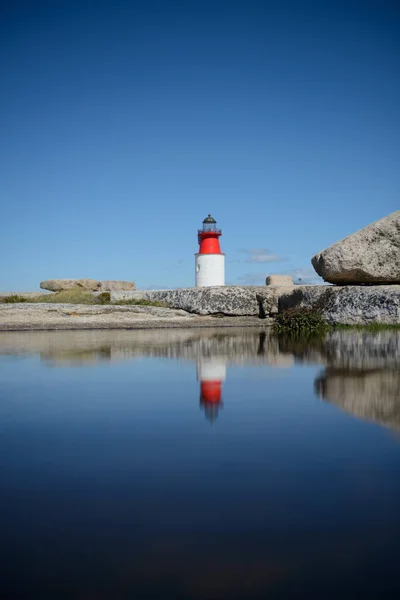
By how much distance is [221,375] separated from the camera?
14.9ft

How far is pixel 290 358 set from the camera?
19.4ft

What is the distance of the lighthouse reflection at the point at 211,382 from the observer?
10.4 feet

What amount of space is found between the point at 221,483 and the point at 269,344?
6.01 metres

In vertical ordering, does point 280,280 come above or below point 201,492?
above

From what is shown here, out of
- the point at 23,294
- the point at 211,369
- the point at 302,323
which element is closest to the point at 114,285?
the point at 23,294

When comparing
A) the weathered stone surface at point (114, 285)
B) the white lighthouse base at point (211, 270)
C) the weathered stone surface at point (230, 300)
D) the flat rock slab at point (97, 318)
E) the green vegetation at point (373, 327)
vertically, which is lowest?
the green vegetation at point (373, 327)

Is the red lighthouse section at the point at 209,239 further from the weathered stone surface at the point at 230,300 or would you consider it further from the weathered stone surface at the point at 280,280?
the weathered stone surface at the point at 230,300

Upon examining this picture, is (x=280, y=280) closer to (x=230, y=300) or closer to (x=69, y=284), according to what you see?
(x=230, y=300)

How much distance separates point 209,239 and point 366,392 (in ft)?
71.8

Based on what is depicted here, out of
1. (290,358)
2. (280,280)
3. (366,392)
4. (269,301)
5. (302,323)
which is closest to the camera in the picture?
(366,392)

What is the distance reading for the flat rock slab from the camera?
11.7 metres

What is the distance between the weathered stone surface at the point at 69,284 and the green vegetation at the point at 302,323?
1043cm

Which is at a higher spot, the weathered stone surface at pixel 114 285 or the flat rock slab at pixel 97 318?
the weathered stone surface at pixel 114 285

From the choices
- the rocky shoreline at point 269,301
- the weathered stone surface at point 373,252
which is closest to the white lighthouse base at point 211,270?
the rocky shoreline at point 269,301
